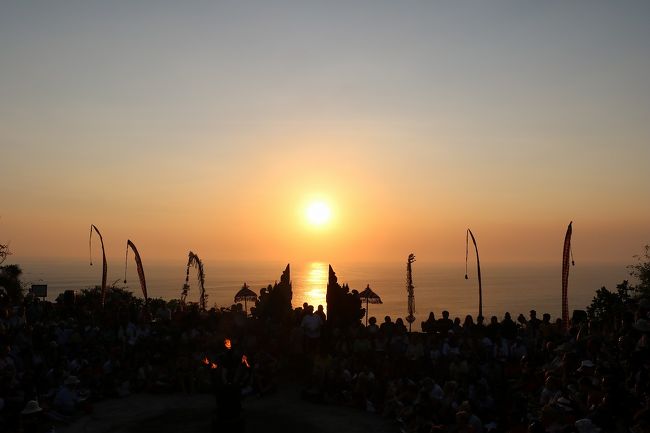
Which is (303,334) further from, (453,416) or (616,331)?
(616,331)

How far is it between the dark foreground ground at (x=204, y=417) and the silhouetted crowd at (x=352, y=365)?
1.62ft

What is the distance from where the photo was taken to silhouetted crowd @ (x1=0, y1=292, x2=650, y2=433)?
12516 mm

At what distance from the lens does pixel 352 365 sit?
1831cm

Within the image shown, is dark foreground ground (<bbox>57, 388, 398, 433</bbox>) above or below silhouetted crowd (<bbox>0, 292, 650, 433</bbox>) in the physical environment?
below

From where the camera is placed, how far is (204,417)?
1588 cm

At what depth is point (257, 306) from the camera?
2277 centimetres

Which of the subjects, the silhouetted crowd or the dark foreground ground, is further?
the dark foreground ground

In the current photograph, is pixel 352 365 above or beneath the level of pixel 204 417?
above

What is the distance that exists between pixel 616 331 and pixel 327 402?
8446 millimetres

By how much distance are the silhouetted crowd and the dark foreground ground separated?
1.62 feet

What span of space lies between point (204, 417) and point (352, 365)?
493 cm

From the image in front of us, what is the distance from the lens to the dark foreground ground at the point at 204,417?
15.0m

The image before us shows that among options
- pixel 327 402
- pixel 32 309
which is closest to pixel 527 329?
pixel 327 402

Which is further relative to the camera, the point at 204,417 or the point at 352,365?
the point at 352,365
